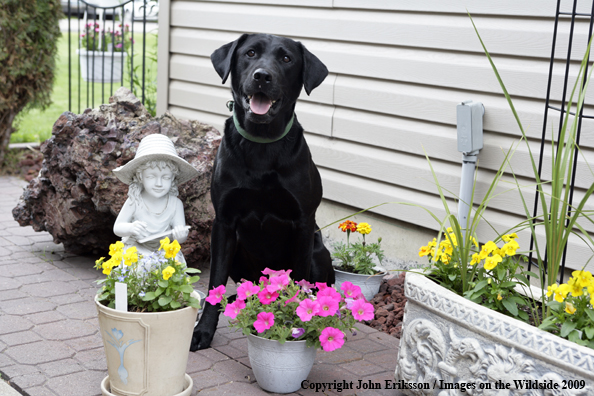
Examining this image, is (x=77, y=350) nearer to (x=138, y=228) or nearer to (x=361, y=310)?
(x=138, y=228)

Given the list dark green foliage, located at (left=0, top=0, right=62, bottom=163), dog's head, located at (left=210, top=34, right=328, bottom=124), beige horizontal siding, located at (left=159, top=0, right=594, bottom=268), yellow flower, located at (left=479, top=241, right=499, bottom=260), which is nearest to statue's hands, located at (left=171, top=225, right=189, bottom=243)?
dog's head, located at (left=210, top=34, right=328, bottom=124)

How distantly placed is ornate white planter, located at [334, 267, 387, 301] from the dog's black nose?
1.58 metres

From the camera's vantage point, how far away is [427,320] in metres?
2.52

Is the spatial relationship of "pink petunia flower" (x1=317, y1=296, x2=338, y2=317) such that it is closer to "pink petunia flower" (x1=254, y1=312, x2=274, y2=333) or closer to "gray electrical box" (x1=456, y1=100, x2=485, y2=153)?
"pink petunia flower" (x1=254, y1=312, x2=274, y2=333)

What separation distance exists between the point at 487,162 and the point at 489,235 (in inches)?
19.3

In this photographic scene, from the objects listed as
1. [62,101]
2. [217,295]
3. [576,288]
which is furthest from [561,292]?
[62,101]

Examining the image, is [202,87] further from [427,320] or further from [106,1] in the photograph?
[427,320]

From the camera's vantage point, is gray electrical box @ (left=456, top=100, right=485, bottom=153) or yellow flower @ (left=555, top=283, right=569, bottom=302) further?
gray electrical box @ (left=456, top=100, right=485, bottom=153)

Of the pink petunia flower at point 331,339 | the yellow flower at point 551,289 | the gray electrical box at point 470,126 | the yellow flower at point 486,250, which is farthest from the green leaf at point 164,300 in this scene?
the gray electrical box at point 470,126

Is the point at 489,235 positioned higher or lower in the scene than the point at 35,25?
lower

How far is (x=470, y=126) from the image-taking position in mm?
3926

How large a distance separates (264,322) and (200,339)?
70 cm

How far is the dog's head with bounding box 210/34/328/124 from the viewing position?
9.53 feet

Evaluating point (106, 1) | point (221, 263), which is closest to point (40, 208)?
point (221, 263)
